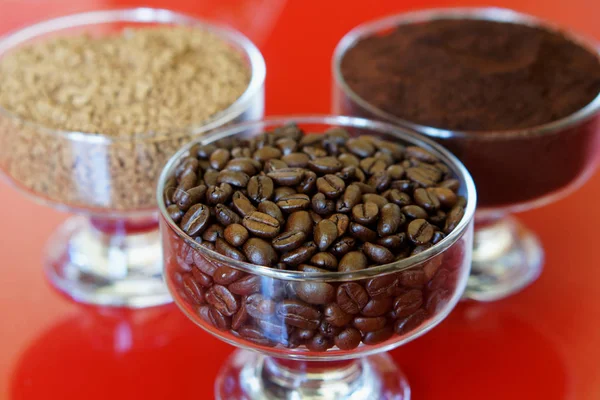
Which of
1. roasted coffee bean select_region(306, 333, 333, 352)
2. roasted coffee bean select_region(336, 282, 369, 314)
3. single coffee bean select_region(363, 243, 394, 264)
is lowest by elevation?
roasted coffee bean select_region(306, 333, 333, 352)

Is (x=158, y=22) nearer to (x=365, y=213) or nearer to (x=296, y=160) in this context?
(x=296, y=160)

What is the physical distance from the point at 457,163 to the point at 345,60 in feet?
1.27

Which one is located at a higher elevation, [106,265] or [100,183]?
[100,183]

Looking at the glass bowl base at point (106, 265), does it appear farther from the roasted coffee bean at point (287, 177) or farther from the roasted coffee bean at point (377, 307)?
the roasted coffee bean at point (377, 307)

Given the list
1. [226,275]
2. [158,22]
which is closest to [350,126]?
[226,275]

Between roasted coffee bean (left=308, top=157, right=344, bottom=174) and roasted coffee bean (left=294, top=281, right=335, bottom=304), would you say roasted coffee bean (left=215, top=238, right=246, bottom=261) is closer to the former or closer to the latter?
roasted coffee bean (left=294, top=281, right=335, bottom=304)

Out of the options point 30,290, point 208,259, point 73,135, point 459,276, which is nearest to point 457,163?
point 459,276

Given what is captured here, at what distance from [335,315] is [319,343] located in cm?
→ 4

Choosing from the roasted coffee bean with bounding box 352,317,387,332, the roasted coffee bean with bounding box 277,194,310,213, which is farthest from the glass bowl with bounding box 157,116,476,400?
the roasted coffee bean with bounding box 277,194,310,213

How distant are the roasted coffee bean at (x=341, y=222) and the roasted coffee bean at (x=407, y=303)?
0.10 meters

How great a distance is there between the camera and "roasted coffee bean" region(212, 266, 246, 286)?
0.80 meters

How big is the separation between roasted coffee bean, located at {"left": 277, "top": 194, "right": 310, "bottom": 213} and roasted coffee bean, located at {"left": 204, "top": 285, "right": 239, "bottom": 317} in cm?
13

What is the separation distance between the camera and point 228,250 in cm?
82

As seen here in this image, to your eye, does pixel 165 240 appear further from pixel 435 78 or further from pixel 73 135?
pixel 435 78
